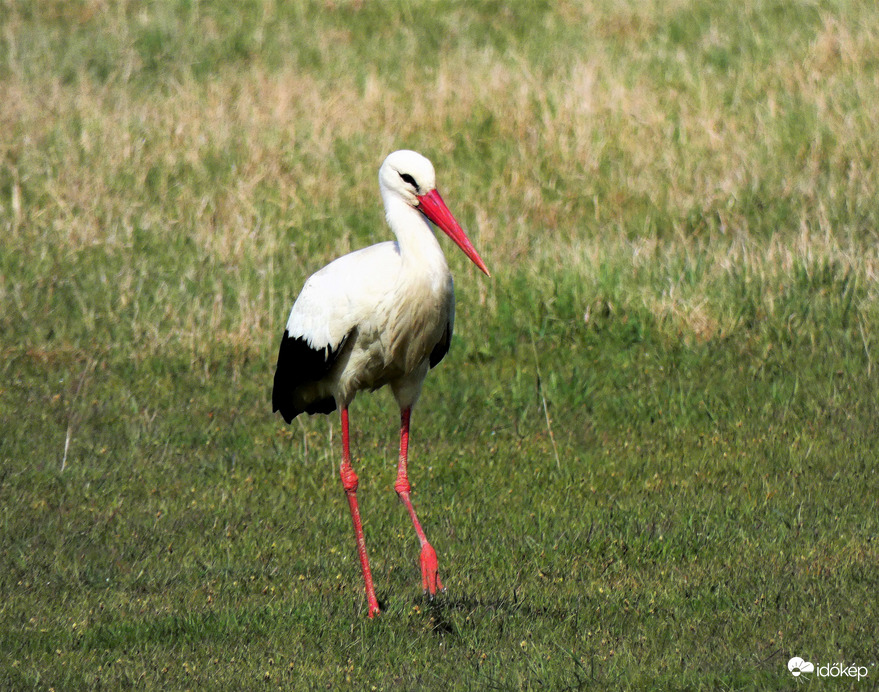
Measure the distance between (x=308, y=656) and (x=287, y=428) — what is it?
10.7 feet

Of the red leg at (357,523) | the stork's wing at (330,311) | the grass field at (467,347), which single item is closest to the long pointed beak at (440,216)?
the stork's wing at (330,311)

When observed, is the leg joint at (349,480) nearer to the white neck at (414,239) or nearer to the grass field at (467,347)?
the grass field at (467,347)

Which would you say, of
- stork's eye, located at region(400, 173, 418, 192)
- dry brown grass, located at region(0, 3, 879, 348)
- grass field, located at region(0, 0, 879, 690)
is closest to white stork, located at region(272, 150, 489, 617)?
stork's eye, located at region(400, 173, 418, 192)

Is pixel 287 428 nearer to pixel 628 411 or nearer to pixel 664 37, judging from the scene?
pixel 628 411

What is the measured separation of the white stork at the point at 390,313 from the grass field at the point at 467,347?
2.60ft

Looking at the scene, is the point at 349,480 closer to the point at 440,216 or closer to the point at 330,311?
the point at 330,311

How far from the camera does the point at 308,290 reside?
20.1 ft

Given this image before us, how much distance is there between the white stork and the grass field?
792mm

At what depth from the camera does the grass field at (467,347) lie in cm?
520

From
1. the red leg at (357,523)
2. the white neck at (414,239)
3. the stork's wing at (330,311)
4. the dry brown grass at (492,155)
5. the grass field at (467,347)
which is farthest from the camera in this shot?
the dry brown grass at (492,155)

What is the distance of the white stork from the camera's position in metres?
5.57

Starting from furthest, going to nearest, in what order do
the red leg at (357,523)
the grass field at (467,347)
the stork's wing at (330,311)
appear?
1. the stork's wing at (330,311)
2. the red leg at (357,523)
3. the grass field at (467,347)

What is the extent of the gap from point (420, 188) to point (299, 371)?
1.25 m

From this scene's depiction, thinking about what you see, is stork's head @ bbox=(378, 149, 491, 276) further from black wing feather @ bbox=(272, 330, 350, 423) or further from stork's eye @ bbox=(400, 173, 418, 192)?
black wing feather @ bbox=(272, 330, 350, 423)
